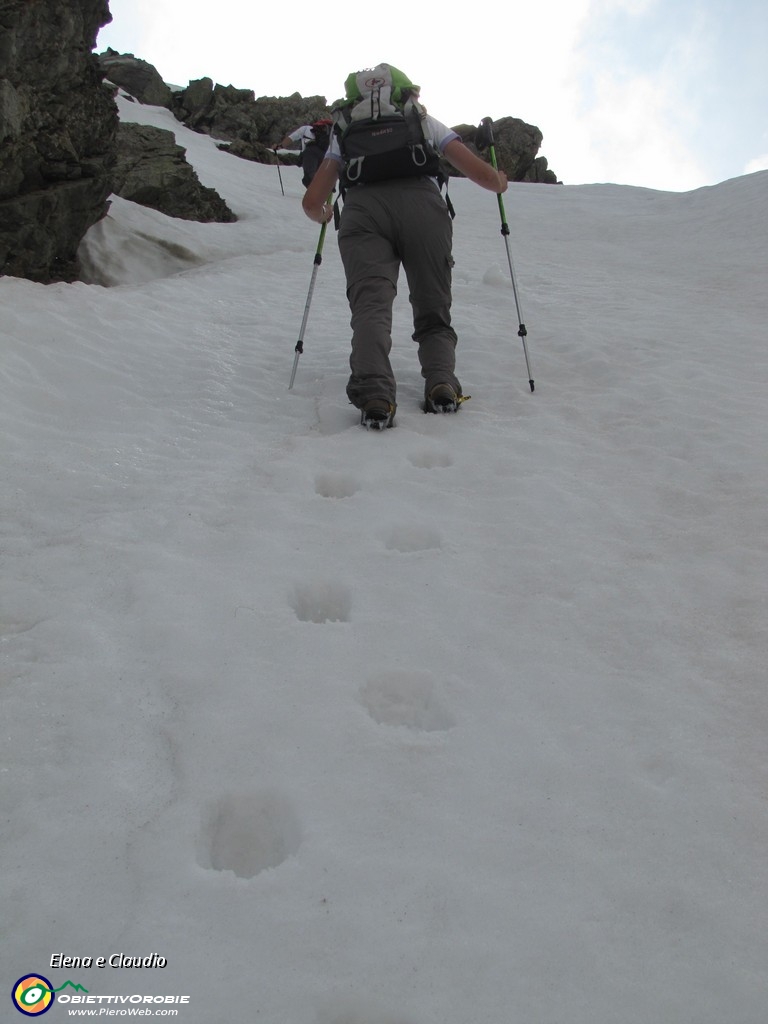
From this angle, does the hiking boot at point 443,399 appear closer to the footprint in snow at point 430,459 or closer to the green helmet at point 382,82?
the footprint in snow at point 430,459

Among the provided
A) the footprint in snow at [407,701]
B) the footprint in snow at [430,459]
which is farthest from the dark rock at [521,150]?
the footprint in snow at [407,701]

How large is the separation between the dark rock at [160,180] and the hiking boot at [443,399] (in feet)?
34.6

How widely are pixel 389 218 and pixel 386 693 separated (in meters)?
3.77

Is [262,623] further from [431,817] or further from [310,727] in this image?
[431,817]

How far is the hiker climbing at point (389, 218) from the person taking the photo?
17.4ft

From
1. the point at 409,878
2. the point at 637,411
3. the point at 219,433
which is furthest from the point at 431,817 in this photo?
the point at 637,411

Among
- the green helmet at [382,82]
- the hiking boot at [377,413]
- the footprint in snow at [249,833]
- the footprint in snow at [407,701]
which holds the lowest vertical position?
the footprint in snow at [249,833]

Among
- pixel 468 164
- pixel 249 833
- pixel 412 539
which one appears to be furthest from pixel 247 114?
pixel 249 833

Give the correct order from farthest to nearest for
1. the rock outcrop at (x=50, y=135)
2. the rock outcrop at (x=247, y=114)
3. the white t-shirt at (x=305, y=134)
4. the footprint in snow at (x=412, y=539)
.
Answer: the rock outcrop at (x=247, y=114)
the white t-shirt at (x=305, y=134)
the rock outcrop at (x=50, y=135)
the footprint in snow at (x=412, y=539)

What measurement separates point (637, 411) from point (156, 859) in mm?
4839

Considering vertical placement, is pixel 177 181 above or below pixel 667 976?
above

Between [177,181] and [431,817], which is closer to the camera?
[431,817]

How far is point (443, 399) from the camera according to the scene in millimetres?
5730

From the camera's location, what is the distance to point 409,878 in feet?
7.70
